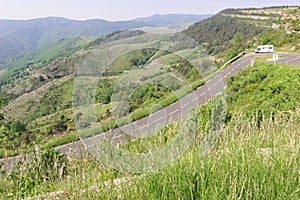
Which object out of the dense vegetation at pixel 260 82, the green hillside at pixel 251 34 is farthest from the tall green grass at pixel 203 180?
the green hillside at pixel 251 34

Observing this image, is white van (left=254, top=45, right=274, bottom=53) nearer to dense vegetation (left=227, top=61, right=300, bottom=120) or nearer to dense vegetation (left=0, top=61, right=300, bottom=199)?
dense vegetation (left=227, top=61, right=300, bottom=120)

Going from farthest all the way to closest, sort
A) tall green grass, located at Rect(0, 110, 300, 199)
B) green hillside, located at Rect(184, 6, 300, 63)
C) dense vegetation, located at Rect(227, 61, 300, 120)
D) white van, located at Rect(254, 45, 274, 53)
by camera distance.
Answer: white van, located at Rect(254, 45, 274, 53) < green hillside, located at Rect(184, 6, 300, 63) < dense vegetation, located at Rect(227, 61, 300, 120) < tall green grass, located at Rect(0, 110, 300, 199)

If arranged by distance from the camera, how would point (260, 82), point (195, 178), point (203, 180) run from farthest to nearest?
point (260, 82) < point (195, 178) < point (203, 180)

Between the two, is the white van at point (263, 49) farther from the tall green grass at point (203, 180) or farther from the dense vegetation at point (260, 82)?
the tall green grass at point (203, 180)

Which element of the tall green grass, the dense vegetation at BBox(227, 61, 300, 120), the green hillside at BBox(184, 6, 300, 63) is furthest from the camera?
the green hillside at BBox(184, 6, 300, 63)

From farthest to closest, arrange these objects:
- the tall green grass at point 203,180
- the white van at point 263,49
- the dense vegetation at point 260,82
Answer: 1. the white van at point 263,49
2. the dense vegetation at point 260,82
3. the tall green grass at point 203,180

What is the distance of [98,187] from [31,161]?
31.3 inches

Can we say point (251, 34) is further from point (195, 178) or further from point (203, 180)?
point (203, 180)

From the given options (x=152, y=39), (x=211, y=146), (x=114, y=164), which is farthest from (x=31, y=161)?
(x=152, y=39)

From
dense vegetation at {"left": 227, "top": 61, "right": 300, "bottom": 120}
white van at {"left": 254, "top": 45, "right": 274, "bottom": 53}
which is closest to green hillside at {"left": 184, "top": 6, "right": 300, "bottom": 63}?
white van at {"left": 254, "top": 45, "right": 274, "bottom": 53}

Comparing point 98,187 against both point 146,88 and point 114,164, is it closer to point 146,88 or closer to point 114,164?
point 114,164

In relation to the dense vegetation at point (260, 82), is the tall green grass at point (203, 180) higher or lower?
higher

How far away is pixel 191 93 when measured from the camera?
347 centimetres

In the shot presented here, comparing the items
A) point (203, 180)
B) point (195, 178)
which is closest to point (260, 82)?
point (195, 178)
